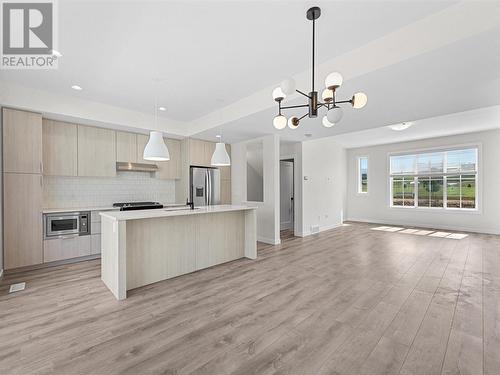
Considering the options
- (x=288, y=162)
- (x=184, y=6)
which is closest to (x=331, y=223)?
(x=288, y=162)

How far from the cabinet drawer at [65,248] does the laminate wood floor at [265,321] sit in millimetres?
284

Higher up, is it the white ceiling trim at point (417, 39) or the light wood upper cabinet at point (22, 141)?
the white ceiling trim at point (417, 39)

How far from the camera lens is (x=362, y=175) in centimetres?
915

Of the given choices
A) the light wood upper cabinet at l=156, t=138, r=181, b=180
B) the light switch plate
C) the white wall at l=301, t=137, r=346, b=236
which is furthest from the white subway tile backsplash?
the white wall at l=301, t=137, r=346, b=236

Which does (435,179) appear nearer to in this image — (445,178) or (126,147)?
(445,178)

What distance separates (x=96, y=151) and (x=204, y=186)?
2460mm

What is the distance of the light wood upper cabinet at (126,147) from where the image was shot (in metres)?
5.03

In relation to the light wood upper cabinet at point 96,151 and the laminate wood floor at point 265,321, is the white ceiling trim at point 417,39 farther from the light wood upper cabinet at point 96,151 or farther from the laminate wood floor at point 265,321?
the light wood upper cabinet at point 96,151

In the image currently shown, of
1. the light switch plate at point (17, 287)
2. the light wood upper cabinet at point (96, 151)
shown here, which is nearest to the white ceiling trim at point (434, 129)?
the light wood upper cabinet at point (96, 151)

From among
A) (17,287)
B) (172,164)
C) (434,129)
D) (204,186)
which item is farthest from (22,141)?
(434,129)

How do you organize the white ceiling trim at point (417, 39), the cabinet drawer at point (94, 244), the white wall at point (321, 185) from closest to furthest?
the white ceiling trim at point (417, 39) → the cabinet drawer at point (94, 244) → the white wall at point (321, 185)

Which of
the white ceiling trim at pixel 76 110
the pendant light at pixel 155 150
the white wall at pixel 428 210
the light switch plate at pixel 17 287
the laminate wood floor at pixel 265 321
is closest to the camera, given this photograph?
the laminate wood floor at pixel 265 321

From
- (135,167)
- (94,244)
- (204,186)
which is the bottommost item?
(94,244)

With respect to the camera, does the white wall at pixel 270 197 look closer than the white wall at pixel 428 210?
Yes
